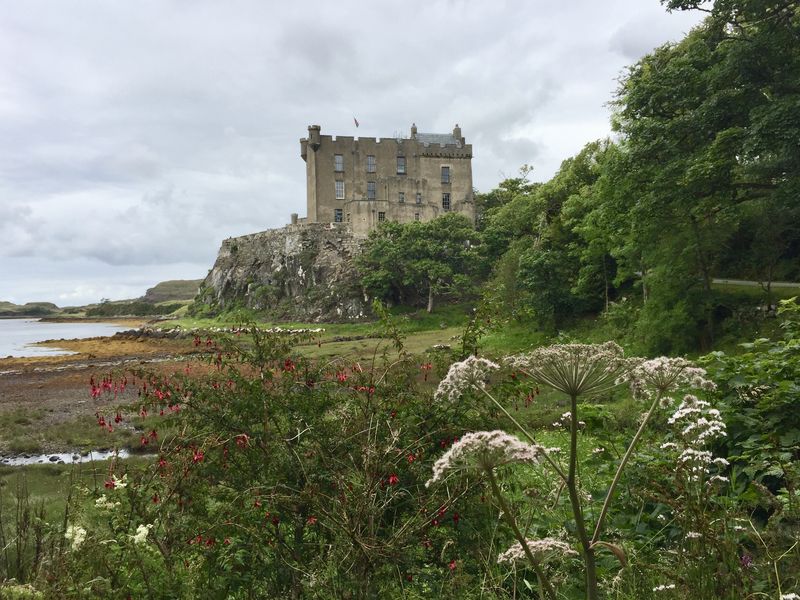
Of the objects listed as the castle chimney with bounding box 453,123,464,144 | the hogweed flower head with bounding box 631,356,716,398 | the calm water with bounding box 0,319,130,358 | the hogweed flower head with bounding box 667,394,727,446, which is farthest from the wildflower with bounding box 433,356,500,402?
the castle chimney with bounding box 453,123,464,144

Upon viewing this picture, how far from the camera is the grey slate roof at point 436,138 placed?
259 ft

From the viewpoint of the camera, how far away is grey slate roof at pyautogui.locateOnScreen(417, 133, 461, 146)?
79.1 meters

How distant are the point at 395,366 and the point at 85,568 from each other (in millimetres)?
3274

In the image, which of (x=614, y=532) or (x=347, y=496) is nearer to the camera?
(x=347, y=496)

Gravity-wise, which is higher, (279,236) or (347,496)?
(279,236)

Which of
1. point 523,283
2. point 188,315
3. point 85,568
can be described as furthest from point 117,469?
point 188,315

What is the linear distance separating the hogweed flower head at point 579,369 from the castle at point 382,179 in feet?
229

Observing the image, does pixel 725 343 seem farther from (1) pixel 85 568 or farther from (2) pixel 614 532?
(1) pixel 85 568

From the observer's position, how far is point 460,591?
411 centimetres

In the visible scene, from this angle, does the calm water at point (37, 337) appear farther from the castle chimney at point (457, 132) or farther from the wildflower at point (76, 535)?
the wildflower at point (76, 535)

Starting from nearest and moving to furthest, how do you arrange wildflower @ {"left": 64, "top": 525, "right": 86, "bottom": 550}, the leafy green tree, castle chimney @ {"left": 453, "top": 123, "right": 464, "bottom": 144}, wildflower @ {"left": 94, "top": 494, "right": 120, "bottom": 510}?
1. wildflower @ {"left": 64, "top": 525, "right": 86, "bottom": 550}
2. wildflower @ {"left": 94, "top": 494, "right": 120, "bottom": 510}
3. the leafy green tree
4. castle chimney @ {"left": 453, "top": 123, "right": 464, "bottom": 144}

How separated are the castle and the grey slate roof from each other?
919 mm

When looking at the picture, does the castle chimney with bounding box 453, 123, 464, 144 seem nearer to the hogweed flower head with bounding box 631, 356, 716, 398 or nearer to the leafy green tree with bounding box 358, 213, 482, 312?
the leafy green tree with bounding box 358, 213, 482, 312

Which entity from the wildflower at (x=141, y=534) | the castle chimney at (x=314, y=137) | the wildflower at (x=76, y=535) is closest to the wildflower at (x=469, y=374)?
the wildflower at (x=141, y=534)
